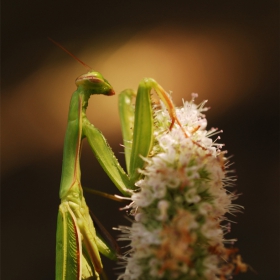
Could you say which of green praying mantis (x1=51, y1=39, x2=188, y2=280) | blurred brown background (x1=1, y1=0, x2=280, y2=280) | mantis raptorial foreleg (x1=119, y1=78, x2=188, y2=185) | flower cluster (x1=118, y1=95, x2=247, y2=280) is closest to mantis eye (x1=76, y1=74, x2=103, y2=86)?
green praying mantis (x1=51, y1=39, x2=188, y2=280)

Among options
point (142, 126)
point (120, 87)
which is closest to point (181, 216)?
point (142, 126)

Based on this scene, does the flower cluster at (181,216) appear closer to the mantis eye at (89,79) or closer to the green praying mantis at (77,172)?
the green praying mantis at (77,172)

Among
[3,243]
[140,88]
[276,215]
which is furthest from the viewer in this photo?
[3,243]

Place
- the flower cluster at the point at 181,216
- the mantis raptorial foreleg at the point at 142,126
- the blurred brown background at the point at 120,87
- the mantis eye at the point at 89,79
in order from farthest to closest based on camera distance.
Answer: the blurred brown background at the point at 120,87 → the mantis eye at the point at 89,79 → the mantis raptorial foreleg at the point at 142,126 → the flower cluster at the point at 181,216

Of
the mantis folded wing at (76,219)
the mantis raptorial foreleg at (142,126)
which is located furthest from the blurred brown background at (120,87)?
the mantis raptorial foreleg at (142,126)

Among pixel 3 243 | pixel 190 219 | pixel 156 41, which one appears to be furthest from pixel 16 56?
pixel 190 219

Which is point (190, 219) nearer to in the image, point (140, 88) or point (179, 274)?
point (179, 274)
